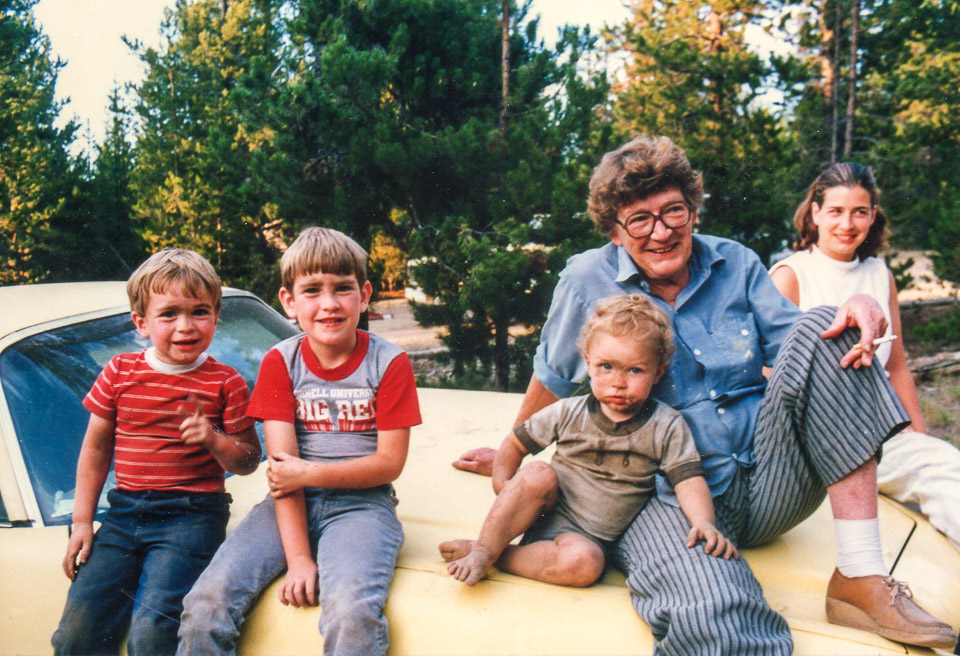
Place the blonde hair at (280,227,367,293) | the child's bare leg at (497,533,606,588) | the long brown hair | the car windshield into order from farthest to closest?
the long brown hair < the car windshield < the blonde hair at (280,227,367,293) < the child's bare leg at (497,533,606,588)

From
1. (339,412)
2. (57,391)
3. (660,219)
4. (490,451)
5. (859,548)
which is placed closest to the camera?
(859,548)

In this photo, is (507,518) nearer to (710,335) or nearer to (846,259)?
(710,335)

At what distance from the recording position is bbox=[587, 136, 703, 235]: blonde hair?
2178mm

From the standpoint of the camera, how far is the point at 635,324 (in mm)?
1905

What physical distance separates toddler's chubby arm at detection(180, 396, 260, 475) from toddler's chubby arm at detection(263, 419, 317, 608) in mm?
103

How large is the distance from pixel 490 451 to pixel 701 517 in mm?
991

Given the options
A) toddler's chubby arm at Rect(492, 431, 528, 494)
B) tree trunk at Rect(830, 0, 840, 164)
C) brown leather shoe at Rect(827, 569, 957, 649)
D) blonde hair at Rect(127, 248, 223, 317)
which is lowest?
brown leather shoe at Rect(827, 569, 957, 649)

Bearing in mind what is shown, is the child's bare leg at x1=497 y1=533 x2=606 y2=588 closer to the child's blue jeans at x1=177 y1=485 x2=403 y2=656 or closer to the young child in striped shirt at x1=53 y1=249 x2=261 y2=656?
the child's blue jeans at x1=177 y1=485 x2=403 y2=656

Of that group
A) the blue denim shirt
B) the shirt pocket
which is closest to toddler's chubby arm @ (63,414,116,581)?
the blue denim shirt

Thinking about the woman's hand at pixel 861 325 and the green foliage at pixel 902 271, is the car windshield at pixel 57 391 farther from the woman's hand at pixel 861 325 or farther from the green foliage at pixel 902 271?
the green foliage at pixel 902 271

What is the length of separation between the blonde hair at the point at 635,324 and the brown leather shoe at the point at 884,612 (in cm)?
67

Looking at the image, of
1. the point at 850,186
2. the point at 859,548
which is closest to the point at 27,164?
the point at 850,186

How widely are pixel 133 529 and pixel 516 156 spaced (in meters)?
3.78

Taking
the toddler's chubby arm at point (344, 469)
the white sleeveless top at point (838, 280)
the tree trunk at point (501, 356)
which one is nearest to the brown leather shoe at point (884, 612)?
the toddler's chubby arm at point (344, 469)
